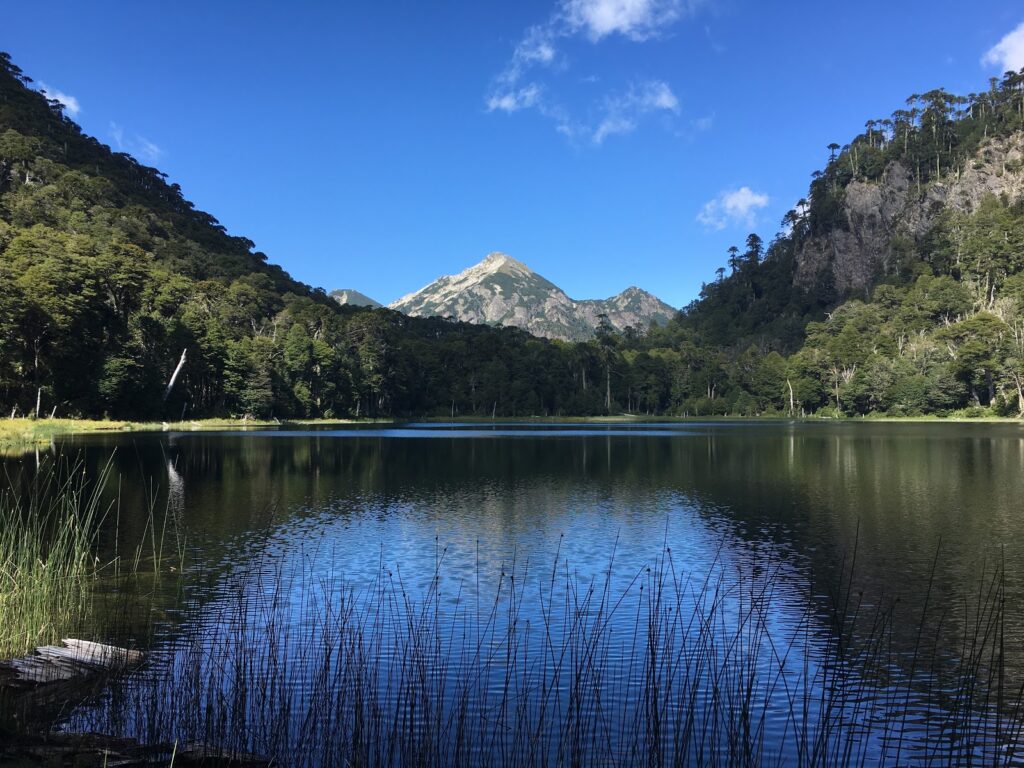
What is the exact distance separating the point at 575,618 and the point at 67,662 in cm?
895

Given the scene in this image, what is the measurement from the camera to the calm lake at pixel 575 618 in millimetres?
9797

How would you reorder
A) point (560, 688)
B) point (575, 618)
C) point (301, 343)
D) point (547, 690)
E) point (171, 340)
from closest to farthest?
point (547, 690) → point (560, 688) → point (575, 618) → point (171, 340) → point (301, 343)

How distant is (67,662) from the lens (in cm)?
1144

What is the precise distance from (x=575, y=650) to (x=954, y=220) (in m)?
229

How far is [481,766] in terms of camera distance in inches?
352

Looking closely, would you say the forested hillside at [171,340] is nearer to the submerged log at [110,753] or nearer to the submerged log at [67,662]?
the submerged log at [67,662]

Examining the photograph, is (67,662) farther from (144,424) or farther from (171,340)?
(171,340)

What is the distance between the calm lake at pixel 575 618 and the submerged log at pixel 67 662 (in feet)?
1.91

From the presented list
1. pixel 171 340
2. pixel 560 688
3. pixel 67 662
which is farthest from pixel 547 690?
pixel 171 340

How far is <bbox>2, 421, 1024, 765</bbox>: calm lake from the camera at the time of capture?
980 cm

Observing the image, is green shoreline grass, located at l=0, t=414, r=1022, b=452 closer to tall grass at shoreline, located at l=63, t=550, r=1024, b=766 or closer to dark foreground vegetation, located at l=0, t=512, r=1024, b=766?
tall grass at shoreline, located at l=63, t=550, r=1024, b=766

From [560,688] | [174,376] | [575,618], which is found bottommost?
[560,688]

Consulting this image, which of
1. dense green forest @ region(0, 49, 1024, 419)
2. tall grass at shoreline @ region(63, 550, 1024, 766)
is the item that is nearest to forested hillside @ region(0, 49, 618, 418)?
dense green forest @ region(0, 49, 1024, 419)

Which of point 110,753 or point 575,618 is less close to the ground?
point 110,753
